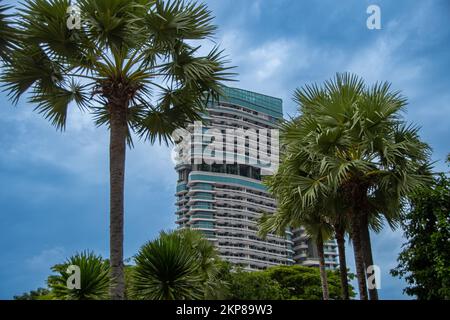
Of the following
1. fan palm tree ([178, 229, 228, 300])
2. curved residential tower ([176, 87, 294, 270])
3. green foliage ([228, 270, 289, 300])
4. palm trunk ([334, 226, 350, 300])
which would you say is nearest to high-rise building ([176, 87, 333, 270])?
curved residential tower ([176, 87, 294, 270])

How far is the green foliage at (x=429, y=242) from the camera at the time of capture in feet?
47.0

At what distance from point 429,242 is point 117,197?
946 centimetres

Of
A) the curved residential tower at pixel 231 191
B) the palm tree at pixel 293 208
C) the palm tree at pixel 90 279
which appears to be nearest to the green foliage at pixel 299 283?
the palm tree at pixel 293 208

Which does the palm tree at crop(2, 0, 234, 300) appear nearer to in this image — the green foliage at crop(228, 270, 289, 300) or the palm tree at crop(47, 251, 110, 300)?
the palm tree at crop(47, 251, 110, 300)

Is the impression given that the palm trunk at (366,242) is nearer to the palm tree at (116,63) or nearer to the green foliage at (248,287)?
the palm tree at (116,63)

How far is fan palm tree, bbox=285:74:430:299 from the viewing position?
40.3 feet

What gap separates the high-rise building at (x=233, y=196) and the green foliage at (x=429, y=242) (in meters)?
94.7

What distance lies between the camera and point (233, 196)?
120312 mm

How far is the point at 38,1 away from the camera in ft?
34.1

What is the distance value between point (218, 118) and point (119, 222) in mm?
115954

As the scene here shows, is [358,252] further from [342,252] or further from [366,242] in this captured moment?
[342,252]

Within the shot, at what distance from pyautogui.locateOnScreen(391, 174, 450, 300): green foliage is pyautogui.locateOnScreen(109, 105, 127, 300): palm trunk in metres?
8.14

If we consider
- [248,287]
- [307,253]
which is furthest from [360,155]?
[307,253]
